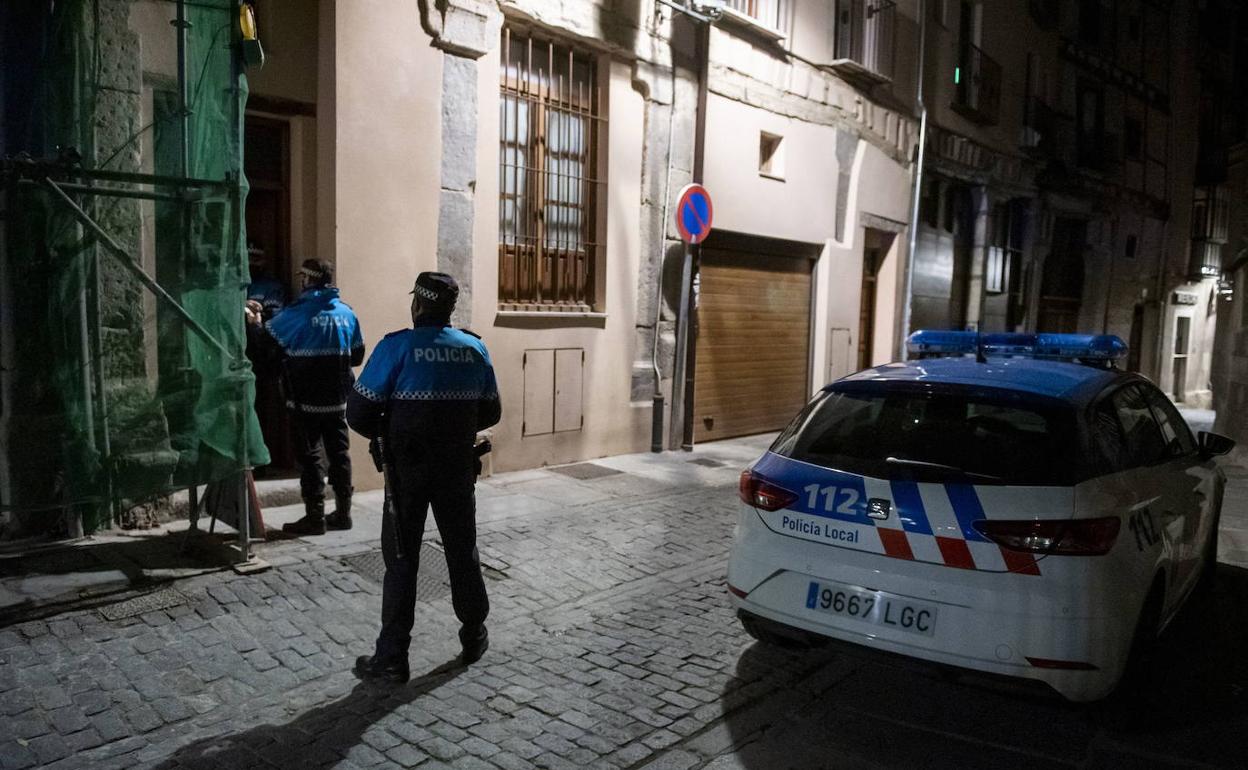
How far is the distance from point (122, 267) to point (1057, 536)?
4.90 m

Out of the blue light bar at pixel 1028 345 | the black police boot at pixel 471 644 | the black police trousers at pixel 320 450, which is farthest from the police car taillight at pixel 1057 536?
the black police trousers at pixel 320 450

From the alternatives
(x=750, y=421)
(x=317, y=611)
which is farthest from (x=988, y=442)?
(x=750, y=421)

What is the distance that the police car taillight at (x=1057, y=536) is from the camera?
11.1 ft

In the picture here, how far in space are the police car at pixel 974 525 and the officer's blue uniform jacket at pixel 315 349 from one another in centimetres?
323

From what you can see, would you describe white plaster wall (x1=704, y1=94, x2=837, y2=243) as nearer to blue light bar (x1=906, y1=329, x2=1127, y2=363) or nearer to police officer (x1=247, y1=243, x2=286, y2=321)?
blue light bar (x1=906, y1=329, x2=1127, y2=363)

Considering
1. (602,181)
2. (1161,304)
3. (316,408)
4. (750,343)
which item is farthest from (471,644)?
(1161,304)

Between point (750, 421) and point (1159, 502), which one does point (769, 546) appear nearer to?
point (1159, 502)

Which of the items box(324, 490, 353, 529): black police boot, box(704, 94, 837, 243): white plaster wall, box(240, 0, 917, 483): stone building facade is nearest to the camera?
box(324, 490, 353, 529): black police boot

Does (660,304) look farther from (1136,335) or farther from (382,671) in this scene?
(1136,335)

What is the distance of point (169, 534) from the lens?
19.6 feet

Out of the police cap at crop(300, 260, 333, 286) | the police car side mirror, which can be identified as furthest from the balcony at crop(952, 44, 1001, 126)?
the police cap at crop(300, 260, 333, 286)

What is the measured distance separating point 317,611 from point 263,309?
2886 mm

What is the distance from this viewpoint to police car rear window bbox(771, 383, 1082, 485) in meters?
3.66

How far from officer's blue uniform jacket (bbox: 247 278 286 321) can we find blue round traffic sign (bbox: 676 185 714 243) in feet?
14.2
